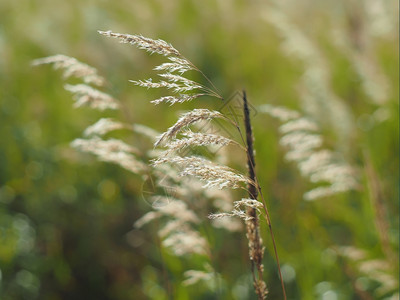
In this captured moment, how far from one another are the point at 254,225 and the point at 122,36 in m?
0.52

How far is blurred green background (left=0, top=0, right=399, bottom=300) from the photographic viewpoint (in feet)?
8.05

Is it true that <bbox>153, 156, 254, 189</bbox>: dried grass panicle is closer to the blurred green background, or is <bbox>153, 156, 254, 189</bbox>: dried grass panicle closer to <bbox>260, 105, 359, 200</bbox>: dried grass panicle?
the blurred green background

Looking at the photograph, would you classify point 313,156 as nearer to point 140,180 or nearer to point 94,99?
point 94,99

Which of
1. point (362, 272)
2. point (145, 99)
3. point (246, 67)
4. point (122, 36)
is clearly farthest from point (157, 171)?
point (246, 67)

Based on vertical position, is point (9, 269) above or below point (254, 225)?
above

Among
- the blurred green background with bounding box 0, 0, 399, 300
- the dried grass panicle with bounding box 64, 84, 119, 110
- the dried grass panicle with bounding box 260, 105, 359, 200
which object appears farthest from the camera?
the blurred green background with bounding box 0, 0, 399, 300

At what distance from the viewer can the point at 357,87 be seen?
171 inches

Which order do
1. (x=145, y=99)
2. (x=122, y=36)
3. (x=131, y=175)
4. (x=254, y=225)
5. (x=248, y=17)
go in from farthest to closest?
1. (x=248, y=17)
2. (x=145, y=99)
3. (x=131, y=175)
4. (x=254, y=225)
5. (x=122, y=36)

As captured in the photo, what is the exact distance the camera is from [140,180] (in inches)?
129

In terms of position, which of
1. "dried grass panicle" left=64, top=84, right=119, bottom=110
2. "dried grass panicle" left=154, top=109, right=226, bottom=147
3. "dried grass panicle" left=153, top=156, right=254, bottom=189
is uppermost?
"dried grass panicle" left=64, top=84, right=119, bottom=110

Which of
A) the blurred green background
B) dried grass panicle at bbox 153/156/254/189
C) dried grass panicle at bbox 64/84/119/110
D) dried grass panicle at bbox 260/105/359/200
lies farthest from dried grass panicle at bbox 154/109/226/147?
dried grass panicle at bbox 260/105/359/200

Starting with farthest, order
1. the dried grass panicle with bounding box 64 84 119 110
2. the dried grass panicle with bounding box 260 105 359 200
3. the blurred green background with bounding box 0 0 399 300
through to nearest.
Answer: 1. the blurred green background with bounding box 0 0 399 300
2. the dried grass panicle with bounding box 260 105 359 200
3. the dried grass panicle with bounding box 64 84 119 110

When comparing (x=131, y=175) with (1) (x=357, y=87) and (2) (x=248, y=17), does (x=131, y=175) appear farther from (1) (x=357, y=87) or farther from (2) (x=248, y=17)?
(2) (x=248, y=17)

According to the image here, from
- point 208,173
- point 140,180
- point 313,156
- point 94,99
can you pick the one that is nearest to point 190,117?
point 208,173
